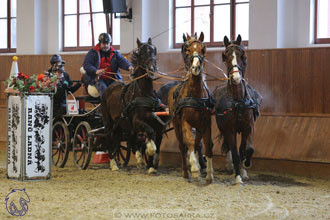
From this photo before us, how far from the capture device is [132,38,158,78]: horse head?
27.1 ft

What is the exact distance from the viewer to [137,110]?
8414 millimetres

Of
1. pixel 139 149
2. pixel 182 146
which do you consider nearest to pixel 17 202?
pixel 182 146

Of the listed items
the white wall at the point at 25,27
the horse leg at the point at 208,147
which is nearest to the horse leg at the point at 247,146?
the horse leg at the point at 208,147

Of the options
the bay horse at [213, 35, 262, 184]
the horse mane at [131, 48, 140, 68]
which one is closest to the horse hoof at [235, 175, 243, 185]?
the bay horse at [213, 35, 262, 184]

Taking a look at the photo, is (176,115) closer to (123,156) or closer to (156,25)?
(123,156)

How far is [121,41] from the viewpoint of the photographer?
12.4m

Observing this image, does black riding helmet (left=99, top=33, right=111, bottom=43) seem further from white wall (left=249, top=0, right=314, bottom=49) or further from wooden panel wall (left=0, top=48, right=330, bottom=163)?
white wall (left=249, top=0, right=314, bottom=49)

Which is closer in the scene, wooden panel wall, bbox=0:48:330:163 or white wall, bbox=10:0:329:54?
wooden panel wall, bbox=0:48:330:163

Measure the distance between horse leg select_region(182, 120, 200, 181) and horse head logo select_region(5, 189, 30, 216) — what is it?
74.2 inches

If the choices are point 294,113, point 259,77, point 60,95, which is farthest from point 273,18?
point 60,95

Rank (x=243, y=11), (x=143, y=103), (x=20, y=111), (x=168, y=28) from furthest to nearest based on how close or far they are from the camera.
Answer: (x=168, y=28) → (x=243, y=11) → (x=143, y=103) → (x=20, y=111)

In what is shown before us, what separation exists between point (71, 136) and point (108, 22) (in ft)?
11.6

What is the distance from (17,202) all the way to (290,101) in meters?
5.06

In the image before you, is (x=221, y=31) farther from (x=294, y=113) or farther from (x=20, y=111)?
→ (x=20, y=111)
